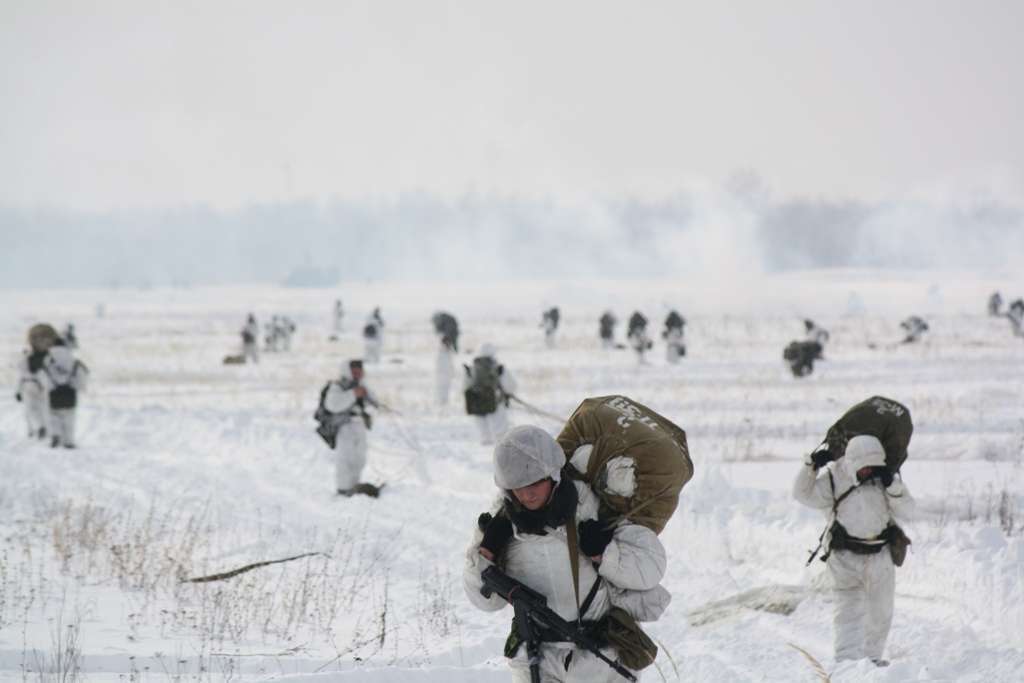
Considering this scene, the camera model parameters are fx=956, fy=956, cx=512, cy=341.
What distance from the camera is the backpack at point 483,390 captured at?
45.5ft

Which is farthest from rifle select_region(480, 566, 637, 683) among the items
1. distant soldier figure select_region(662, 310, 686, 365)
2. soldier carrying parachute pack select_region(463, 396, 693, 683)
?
distant soldier figure select_region(662, 310, 686, 365)

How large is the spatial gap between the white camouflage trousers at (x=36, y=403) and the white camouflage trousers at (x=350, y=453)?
6.53 meters

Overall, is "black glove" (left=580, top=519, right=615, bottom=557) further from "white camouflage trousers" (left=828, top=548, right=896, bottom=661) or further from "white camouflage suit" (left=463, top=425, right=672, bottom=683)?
"white camouflage trousers" (left=828, top=548, right=896, bottom=661)

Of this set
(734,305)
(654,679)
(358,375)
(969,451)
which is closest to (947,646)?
(654,679)

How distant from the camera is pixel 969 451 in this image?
11312 millimetres

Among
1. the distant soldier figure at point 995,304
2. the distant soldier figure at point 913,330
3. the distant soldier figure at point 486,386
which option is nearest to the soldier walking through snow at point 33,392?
the distant soldier figure at point 486,386

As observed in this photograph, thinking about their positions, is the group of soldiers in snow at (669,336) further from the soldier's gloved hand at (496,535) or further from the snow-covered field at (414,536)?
the soldier's gloved hand at (496,535)

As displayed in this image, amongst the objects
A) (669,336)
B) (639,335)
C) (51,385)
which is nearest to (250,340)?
(639,335)

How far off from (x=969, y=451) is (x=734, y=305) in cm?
7098

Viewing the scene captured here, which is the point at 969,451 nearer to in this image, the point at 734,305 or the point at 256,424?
the point at 256,424

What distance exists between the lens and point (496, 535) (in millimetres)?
3590

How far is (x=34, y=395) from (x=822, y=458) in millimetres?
13375

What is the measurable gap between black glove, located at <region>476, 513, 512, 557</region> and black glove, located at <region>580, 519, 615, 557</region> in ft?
0.97

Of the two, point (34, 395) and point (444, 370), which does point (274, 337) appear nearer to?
point (444, 370)
